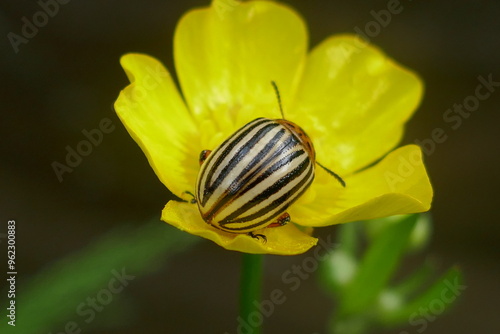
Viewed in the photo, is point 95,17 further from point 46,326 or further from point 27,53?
point 46,326

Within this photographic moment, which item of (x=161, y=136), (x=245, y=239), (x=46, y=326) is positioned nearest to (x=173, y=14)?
(x=161, y=136)

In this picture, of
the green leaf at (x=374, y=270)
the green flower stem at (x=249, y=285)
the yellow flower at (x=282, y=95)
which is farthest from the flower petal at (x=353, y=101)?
the green flower stem at (x=249, y=285)

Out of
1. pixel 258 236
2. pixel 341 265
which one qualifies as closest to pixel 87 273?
pixel 258 236

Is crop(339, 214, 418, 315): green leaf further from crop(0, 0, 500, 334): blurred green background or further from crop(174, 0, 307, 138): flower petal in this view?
crop(0, 0, 500, 334): blurred green background

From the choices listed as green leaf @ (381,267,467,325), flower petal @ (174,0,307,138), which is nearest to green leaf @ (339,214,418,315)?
green leaf @ (381,267,467,325)

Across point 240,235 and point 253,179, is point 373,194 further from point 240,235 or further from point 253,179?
point 240,235

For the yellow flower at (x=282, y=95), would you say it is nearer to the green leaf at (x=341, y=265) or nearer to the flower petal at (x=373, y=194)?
the flower petal at (x=373, y=194)
